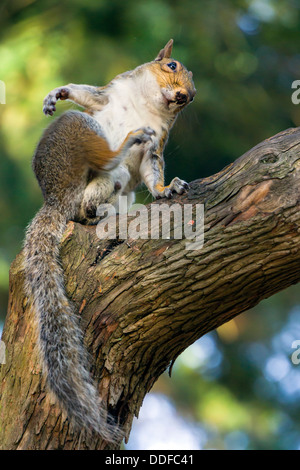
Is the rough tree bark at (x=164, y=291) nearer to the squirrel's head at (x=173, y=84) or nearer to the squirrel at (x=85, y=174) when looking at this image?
the squirrel at (x=85, y=174)

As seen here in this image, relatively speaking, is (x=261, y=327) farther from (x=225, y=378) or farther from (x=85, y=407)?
(x=85, y=407)

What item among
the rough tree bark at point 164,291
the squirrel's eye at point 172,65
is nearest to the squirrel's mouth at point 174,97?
the squirrel's eye at point 172,65

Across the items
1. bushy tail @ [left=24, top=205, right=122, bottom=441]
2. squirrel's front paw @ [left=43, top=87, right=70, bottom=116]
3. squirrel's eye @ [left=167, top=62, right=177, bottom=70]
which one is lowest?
bushy tail @ [left=24, top=205, right=122, bottom=441]

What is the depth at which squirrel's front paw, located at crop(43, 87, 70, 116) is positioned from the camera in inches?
91.3

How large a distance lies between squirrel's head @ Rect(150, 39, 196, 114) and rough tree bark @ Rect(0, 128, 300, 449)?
2.95 feet

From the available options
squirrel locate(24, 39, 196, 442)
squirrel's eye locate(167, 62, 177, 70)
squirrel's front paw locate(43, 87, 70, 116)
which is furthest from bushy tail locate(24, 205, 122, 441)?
squirrel's eye locate(167, 62, 177, 70)

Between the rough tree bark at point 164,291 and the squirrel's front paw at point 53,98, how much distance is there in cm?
77

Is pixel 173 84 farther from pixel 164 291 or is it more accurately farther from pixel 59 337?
pixel 59 337

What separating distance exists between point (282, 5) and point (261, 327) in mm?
2497

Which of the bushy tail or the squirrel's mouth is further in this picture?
the squirrel's mouth

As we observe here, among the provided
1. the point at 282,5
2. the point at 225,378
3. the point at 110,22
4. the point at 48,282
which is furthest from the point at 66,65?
the point at 225,378

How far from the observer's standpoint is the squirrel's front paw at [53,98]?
2.32 metres

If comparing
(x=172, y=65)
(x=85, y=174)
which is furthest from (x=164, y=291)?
(x=172, y=65)

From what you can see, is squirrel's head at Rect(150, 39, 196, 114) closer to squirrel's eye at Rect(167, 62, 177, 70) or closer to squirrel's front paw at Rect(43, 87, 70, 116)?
squirrel's eye at Rect(167, 62, 177, 70)
